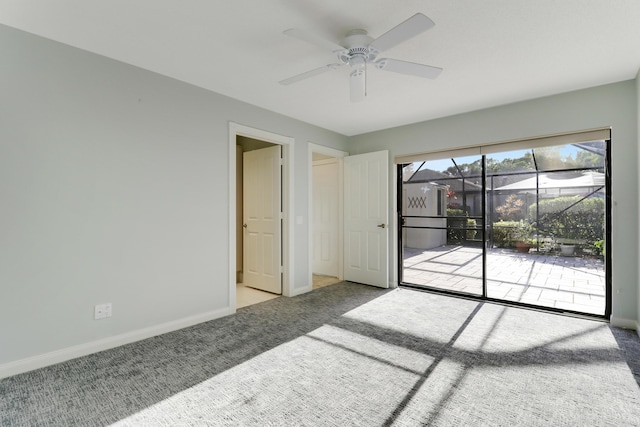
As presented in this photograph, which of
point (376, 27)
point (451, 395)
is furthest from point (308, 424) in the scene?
point (376, 27)

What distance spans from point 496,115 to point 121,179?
4165 mm

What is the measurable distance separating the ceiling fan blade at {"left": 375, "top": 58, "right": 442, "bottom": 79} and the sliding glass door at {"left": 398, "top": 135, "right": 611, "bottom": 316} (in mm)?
2047

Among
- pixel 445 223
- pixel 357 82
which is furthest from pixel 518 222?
pixel 357 82

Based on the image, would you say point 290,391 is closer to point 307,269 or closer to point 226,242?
point 226,242

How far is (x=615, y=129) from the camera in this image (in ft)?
10.0

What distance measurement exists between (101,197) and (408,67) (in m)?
2.68

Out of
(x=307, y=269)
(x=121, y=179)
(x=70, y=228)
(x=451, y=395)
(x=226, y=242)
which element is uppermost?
(x=121, y=179)

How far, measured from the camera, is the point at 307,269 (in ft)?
14.6

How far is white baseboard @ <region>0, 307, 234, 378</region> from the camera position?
2137mm

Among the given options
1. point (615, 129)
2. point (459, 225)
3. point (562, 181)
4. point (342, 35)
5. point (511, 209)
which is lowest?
point (459, 225)

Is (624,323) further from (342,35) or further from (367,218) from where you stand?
(342,35)

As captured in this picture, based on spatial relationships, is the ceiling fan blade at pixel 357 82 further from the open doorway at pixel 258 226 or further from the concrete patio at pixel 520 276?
the concrete patio at pixel 520 276

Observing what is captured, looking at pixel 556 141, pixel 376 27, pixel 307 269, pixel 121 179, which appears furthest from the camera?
pixel 307 269

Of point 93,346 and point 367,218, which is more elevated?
point 367,218
